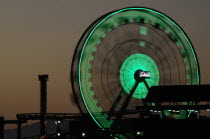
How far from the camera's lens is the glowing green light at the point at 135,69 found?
42875mm

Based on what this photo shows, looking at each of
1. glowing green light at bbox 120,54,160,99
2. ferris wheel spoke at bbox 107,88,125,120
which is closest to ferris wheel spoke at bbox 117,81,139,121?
glowing green light at bbox 120,54,160,99

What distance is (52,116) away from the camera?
69438 mm

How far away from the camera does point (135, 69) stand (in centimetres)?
4341

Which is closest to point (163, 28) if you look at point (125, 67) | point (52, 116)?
point (125, 67)

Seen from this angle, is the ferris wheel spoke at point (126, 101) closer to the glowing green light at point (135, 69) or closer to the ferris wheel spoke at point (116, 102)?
the glowing green light at point (135, 69)

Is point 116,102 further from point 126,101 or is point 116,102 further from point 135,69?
point 135,69

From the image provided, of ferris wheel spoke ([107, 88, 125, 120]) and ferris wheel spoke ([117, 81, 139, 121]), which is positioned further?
ferris wheel spoke ([117, 81, 139, 121])

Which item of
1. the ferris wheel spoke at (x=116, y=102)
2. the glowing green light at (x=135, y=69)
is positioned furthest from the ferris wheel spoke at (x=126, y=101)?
the ferris wheel spoke at (x=116, y=102)

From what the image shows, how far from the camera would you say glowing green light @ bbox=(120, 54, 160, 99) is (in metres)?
42.9

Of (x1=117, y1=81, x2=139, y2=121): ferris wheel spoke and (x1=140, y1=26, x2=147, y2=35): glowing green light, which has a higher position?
(x1=140, y1=26, x2=147, y2=35): glowing green light

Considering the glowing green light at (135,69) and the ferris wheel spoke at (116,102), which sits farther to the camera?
the glowing green light at (135,69)

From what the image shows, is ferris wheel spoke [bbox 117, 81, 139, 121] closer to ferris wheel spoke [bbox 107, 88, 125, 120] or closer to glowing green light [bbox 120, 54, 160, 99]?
glowing green light [bbox 120, 54, 160, 99]

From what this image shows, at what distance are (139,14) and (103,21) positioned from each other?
3.86m

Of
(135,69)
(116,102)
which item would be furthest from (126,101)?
(135,69)
